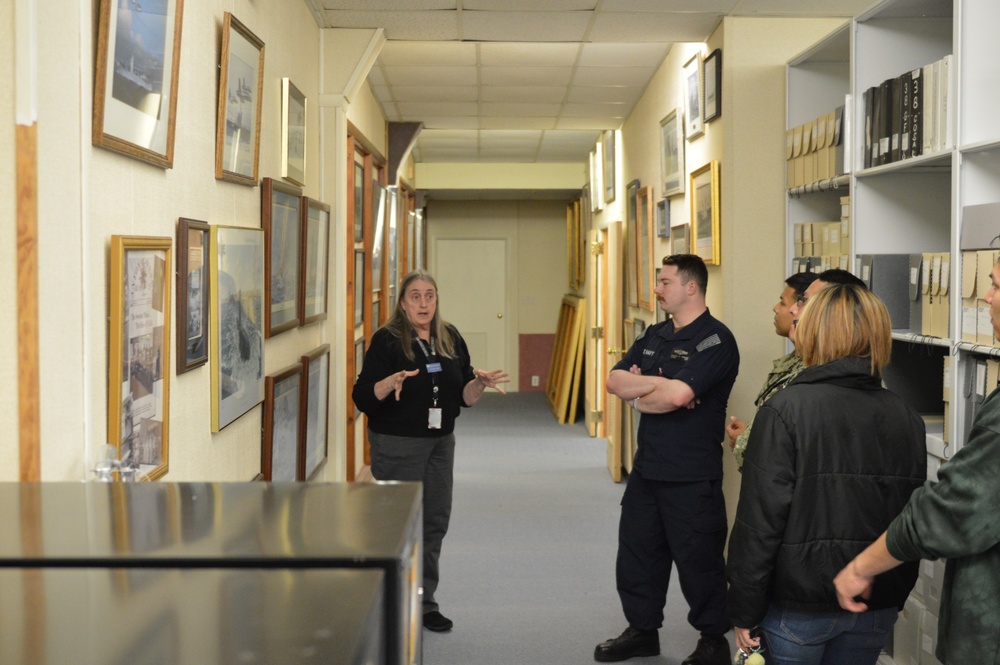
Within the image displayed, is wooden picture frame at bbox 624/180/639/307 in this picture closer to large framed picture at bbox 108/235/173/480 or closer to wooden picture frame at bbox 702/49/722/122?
wooden picture frame at bbox 702/49/722/122

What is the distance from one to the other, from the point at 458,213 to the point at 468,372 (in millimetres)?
9908

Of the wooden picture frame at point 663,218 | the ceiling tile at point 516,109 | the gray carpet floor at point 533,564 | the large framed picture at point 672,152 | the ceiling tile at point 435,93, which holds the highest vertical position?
the ceiling tile at point 516,109

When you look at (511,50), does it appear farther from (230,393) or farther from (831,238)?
(230,393)

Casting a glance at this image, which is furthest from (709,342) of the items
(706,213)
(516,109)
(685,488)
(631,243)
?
(516,109)

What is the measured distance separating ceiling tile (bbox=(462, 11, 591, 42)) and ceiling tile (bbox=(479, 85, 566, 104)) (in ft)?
5.68

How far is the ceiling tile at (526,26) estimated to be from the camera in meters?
4.29

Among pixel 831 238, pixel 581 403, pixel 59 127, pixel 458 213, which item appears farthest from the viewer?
pixel 458 213

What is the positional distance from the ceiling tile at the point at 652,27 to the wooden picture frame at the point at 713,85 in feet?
0.43

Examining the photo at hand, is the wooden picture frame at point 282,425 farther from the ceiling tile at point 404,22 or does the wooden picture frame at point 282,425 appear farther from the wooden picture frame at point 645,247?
the wooden picture frame at point 645,247

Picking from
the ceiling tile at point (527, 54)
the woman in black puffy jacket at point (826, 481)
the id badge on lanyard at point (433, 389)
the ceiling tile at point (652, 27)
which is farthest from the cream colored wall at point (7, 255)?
the ceiling tile at point (527, 54)

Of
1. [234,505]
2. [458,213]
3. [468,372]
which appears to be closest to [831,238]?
[468,372]

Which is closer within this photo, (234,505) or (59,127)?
(234,505)

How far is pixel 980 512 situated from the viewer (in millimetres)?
1711

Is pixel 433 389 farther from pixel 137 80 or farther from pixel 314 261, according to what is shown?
pixel 137 80
